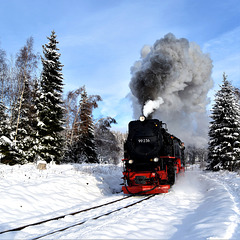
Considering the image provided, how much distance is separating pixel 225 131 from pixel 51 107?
15.3 m

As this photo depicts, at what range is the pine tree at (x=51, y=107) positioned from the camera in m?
18.0

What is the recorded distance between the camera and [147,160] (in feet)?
34.1

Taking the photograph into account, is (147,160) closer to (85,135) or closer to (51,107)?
(51,107)

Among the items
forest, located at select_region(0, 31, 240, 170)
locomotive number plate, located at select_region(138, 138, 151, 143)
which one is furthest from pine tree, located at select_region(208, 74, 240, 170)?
locomotive number plate, located at select_region(138, 138, 151, 143)

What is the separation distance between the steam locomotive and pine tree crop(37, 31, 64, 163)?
9275 mm

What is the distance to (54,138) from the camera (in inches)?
728

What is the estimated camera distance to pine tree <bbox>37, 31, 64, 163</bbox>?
18.0 metres

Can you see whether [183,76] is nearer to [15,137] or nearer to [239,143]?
[239,143]

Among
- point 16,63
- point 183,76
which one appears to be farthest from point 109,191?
point 183,76

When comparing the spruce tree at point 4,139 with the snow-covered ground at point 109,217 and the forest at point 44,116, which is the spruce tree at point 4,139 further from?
the snow-covered ground at point 109,217

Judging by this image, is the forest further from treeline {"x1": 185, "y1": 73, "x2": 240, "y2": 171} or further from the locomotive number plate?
the locomotive number plate

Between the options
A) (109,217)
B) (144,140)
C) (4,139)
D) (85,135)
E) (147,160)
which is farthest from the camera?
(85,135)

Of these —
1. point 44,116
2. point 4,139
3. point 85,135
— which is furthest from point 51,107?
point 85,135

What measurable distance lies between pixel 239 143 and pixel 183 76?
32.1 feet
